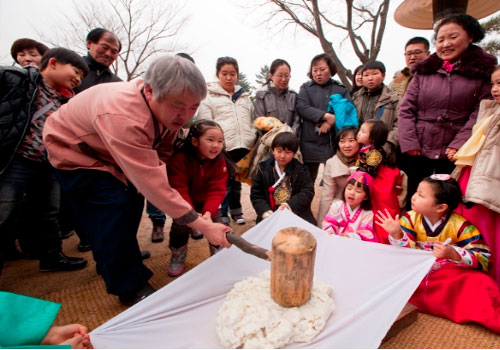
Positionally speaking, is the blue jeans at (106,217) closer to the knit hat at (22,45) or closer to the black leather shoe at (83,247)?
the black leather shoe at (83,247)

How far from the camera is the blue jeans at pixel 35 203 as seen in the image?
191 cm

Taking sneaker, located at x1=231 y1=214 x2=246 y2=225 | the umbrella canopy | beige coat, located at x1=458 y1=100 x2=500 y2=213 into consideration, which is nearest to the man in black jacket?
sneaker, located at x1=231 y1=214 x2=246 y2=225

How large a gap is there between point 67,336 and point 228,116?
8.00ft

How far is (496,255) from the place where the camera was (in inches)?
71.1

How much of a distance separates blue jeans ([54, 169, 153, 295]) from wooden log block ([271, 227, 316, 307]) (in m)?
0.94

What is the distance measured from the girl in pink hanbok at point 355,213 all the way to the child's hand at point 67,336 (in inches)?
67.1

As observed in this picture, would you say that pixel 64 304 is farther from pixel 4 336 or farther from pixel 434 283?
pixel 434 283

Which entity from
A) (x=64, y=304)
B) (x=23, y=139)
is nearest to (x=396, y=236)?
(x=64, y=304)

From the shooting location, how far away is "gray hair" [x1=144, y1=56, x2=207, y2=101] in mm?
1248

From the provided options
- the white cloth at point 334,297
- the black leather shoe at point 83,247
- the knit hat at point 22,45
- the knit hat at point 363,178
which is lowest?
the black leather shoe at point 83,247

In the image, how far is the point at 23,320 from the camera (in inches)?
39.4

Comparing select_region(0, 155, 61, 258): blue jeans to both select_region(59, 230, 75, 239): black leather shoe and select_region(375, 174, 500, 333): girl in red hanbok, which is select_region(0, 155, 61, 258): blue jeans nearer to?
select_region(59, 230, 75, 239): black leather shoe

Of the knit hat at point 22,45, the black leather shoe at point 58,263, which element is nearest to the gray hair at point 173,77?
the black leather shoe at point 58,263

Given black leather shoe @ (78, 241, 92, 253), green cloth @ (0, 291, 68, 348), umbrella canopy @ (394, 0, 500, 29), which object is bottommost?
black leather shoe @ (78, 241, 92, 253)
